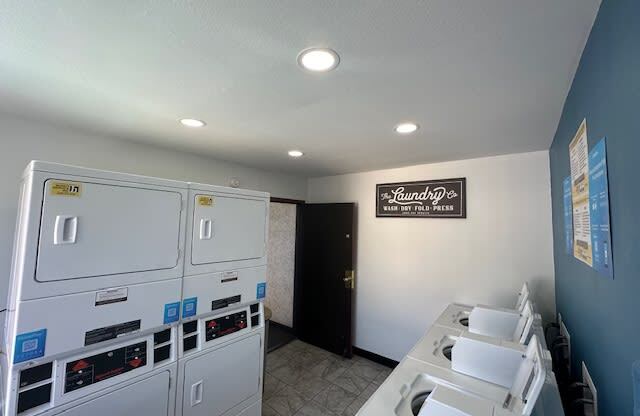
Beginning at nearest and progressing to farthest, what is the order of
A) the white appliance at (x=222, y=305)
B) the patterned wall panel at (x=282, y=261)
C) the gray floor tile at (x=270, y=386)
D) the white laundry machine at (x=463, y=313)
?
the white appliance at (x=222, y=305) < the white laundry machine at (x=463, y=313) < the gray floor tile at (x=270, y=386) < the patterned wall panel at (x=282, y=261)

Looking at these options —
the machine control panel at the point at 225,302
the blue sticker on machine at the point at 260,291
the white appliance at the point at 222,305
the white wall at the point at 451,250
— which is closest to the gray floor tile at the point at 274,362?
the white wall at the point at 451,250

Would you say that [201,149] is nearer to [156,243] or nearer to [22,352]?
[156,243]

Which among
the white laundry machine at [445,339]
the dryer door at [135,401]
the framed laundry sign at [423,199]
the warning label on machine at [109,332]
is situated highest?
the framed laundry sign at [423,199]

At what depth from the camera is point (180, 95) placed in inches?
57.2

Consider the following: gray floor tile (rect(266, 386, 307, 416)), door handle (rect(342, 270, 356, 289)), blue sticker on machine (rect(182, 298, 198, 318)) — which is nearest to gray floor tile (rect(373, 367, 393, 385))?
gray floor tile (rect(266, 386, 307, 416))

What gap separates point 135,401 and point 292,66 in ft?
6.04

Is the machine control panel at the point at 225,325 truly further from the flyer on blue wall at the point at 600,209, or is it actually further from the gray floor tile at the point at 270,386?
the flyer on blue wall at the point at 600,209

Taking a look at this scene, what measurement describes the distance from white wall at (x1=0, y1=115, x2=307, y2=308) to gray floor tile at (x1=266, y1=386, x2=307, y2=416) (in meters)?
2.12

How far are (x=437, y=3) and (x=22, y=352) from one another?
2.01 metres

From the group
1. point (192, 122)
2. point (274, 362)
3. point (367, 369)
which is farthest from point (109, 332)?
point (367, 369)

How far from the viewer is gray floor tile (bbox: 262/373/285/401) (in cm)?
252

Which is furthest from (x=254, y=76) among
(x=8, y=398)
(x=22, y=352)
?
(x=8, y=398)

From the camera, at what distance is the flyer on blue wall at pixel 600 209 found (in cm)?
83

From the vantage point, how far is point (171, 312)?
1.54m
